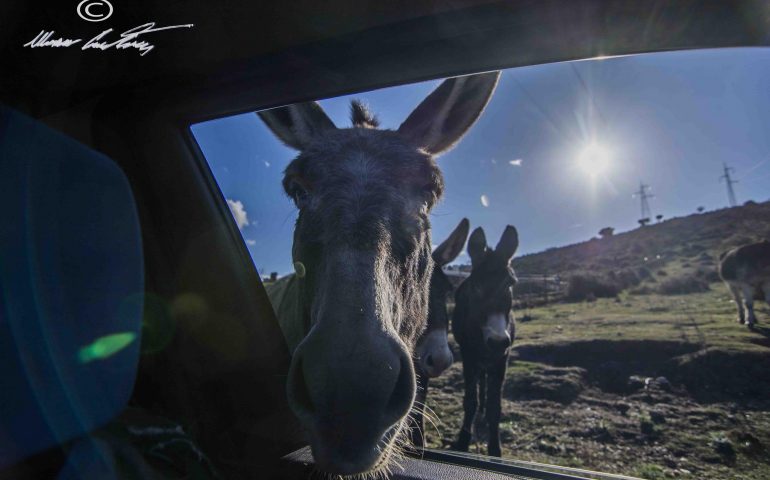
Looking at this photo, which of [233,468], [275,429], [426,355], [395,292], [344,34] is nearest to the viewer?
[344,34]

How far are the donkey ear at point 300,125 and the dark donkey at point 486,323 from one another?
12.6ft

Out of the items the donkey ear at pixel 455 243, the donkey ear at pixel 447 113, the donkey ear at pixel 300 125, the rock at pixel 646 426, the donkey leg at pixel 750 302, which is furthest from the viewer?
the donkey ear at pixel 455 243

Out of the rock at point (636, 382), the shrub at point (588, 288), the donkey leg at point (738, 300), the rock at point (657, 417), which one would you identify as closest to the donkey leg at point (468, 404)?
the rock at point (657, 417)

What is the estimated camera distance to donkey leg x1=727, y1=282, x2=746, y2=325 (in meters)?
4.88

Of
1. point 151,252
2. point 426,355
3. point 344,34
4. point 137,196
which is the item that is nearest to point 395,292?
point 344,34

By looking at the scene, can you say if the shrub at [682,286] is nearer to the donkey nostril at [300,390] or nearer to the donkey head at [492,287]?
the donkey head at [492,287]

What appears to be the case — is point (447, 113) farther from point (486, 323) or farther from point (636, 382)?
point (636, 382)

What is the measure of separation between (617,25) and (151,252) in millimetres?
2472

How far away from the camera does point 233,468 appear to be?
2.01 metres

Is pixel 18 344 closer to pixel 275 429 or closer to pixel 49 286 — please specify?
pixel 49 286

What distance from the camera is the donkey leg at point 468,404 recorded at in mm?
4500

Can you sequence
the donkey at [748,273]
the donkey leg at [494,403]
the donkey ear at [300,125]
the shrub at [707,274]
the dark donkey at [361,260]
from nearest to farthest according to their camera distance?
the dark donkey at [361,260]
the donkey ear at [300,125]
the donkey at [748,273]
the donkey leg at [494,403]
the shrub at [707,274]

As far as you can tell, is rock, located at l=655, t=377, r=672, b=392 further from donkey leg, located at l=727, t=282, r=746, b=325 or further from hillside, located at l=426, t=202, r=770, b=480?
donkey leg, located at l=727, t=282, r=746, b=325

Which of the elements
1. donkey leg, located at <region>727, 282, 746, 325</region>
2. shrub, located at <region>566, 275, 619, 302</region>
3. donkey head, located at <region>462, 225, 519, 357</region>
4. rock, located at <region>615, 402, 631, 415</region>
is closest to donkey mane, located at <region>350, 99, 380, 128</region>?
donkey head, located at <region>462, 225, 519, 357</region>
